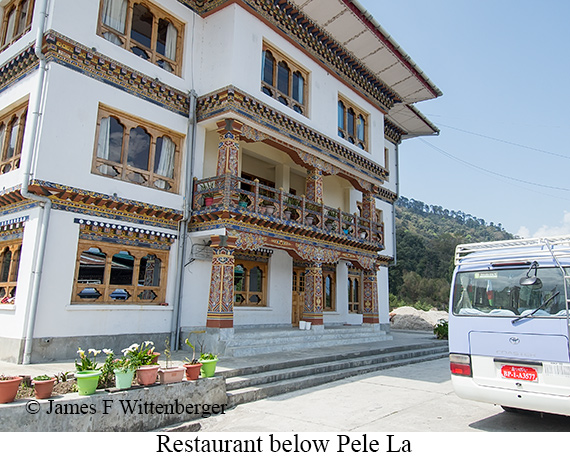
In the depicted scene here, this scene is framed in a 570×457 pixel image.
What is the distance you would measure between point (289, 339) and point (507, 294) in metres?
7.70

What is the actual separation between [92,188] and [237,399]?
6.09m

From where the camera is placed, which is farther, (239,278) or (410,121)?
(410,121)

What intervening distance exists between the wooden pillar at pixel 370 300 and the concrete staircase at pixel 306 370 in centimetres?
281

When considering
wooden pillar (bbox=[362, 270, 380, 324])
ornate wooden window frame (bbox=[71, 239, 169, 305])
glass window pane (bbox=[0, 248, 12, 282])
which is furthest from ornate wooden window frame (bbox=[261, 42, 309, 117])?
glass window pane (bbox=[0, 248, 12, 282])

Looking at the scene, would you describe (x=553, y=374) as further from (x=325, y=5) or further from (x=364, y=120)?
(x=364, y=120)

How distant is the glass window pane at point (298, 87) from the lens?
49.7ft

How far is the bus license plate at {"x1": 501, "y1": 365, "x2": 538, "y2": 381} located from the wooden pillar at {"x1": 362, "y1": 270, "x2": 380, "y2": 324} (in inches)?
468

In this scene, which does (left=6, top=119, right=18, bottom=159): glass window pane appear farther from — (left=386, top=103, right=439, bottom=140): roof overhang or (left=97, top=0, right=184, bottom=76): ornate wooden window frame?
(left=386, top=103, right=439, bottom=140): roof overhang

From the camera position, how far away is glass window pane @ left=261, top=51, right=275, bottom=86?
13984mm

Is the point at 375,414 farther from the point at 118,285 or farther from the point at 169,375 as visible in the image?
the point at 118,285

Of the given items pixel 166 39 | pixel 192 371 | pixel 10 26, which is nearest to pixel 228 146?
pixel 166 39

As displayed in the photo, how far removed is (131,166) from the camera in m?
11.6

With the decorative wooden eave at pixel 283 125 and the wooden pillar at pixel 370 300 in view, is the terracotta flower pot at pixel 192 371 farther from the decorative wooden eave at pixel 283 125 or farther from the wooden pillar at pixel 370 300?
the wooden pillar at pixel 370 300

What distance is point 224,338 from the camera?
11102 mm
